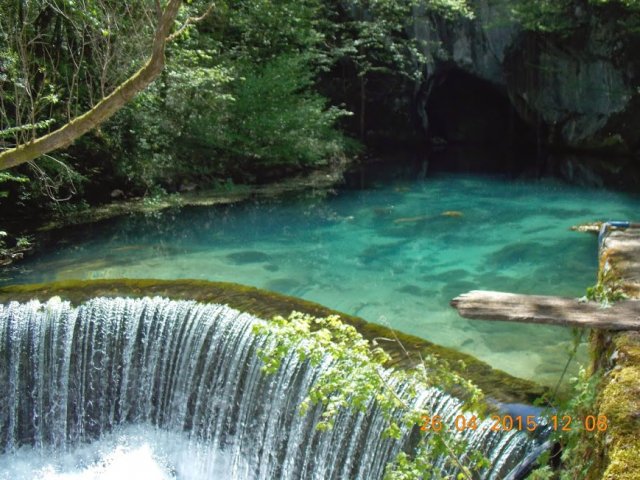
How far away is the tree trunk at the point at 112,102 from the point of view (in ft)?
A: 13.2

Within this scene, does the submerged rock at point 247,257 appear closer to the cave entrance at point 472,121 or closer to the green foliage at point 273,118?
the green foliage at point 273,118

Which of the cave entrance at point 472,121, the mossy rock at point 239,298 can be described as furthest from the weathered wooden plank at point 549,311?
the cave entrance at point 472,121

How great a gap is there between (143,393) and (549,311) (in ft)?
13.4

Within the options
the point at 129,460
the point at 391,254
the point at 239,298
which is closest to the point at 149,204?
the point at 391,254

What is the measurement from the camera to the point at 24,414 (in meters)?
5.76

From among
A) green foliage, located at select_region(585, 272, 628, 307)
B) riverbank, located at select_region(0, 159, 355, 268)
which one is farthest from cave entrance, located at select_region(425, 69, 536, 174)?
green foliage, located at select_region(585, 272, 628, 307)

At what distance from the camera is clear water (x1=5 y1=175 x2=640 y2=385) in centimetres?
622

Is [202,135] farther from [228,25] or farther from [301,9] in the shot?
[301,9]

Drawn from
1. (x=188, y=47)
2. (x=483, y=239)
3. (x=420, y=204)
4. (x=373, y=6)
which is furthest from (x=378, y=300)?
(x=373, y=6)

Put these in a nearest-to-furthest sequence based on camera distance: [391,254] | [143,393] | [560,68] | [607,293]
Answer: [607,293], [143,393], [391,254], [560,68]

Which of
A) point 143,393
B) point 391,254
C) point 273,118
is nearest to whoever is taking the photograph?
point 143,393

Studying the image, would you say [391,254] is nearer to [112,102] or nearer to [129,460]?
[129,460]

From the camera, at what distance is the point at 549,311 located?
310 cm
